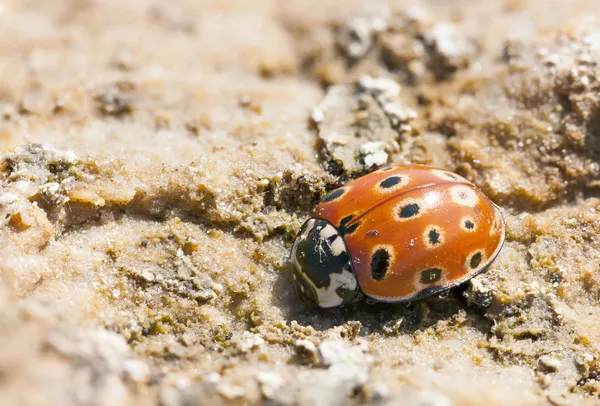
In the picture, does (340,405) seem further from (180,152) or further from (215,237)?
(180,152)

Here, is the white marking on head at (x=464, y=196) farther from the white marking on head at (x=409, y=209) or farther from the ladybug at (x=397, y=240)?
the white marking on head at (x=409, y=209)

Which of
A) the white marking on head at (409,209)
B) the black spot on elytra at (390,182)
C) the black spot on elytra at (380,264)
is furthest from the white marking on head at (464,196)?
the black spot on elytra at (380,264)

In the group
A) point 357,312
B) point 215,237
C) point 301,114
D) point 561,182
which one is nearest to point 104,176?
point 215,237

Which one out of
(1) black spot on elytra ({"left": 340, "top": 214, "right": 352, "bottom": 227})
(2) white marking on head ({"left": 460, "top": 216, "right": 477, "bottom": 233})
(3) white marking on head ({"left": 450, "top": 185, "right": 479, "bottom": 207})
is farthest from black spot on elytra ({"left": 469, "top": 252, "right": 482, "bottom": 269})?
(1) black spot on elytra ({"left": 340, "top": 214, "right": 352, "bottom": 227})

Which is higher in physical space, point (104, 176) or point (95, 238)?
point (104, 176)

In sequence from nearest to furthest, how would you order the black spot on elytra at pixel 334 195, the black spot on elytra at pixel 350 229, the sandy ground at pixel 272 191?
the sandy ground at pixel 272 191 < the black spot on elytra at pixel 350 229 < the black spot on elytra at pixel 334 195

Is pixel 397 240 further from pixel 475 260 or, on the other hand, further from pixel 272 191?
pixel 272 191

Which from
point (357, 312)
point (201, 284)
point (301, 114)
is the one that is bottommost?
point (357, 312)
